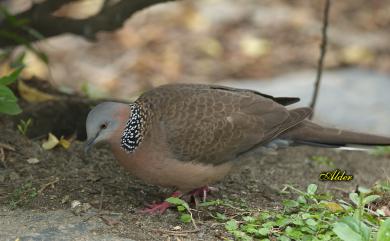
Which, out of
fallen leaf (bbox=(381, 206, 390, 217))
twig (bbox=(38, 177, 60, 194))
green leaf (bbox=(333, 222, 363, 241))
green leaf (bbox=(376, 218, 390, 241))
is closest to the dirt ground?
twig (bbox=(38, 177, 60, 194))

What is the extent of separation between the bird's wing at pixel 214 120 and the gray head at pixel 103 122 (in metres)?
0.26

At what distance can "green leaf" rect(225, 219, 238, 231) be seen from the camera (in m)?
3.87

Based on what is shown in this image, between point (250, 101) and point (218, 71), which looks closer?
point (250, 101)

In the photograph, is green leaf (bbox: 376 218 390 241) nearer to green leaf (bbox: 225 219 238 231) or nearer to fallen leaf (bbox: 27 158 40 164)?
green leaf (bbox: 225 219 238 231)

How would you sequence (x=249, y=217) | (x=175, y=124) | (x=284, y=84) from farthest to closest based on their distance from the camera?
(x=284, y=84) < (x=175, y=124) < (x=249, y=217)

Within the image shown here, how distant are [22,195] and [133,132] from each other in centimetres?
78

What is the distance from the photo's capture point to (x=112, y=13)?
18.1ft

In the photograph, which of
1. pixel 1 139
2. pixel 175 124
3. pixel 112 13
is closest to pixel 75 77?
pixel 112 13

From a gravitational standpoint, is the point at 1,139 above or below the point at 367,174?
above

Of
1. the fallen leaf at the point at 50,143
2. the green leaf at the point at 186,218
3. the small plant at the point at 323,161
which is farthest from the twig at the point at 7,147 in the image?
the small plant at the point at 323,161

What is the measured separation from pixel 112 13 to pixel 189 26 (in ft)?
15.7

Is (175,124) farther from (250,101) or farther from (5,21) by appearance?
(5,21)

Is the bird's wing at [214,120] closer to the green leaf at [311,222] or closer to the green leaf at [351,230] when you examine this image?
the green leaf at [311,222]

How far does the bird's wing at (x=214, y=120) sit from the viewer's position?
4.33 m
